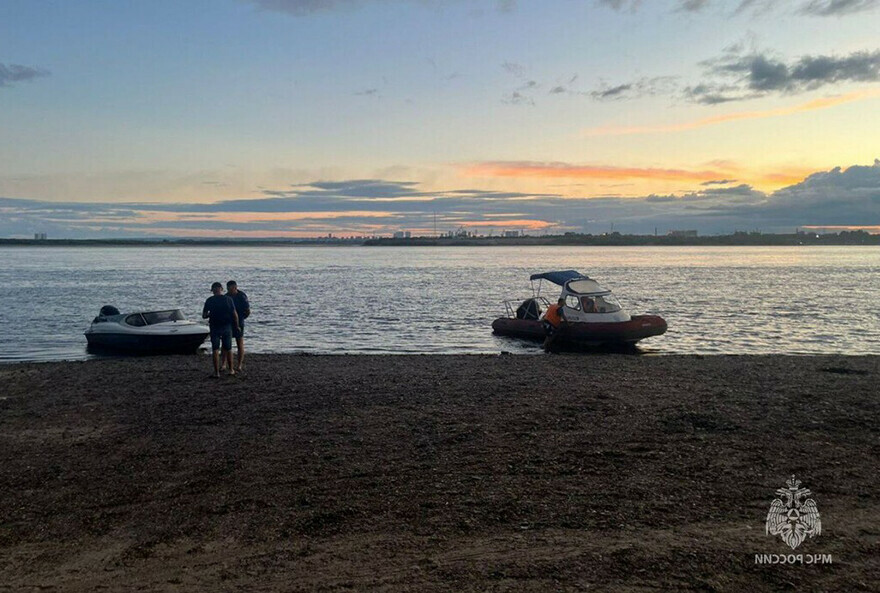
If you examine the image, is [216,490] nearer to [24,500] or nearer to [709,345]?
[24,500]

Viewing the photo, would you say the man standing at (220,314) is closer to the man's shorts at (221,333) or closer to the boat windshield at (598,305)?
the man's shorts at (221,333)

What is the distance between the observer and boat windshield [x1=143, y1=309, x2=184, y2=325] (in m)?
24.1

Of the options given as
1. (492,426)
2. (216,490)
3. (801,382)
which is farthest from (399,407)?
(801,382)

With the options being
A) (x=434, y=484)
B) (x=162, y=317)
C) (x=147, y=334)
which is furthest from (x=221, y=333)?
(x=162, y=317)

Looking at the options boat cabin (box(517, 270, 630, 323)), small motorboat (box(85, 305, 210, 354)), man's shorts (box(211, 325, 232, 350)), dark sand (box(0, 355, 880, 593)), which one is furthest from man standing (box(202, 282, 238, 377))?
boat cabin (box(517, 270, 630, 323))

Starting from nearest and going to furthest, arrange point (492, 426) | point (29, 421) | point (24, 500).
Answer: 1. point (24, 500)
2. point (492, 426)
3. point (29, 421)

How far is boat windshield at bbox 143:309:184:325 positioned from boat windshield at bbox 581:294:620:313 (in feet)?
47.9

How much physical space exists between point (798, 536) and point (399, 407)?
287 inches

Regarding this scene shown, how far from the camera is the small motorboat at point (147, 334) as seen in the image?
23.1m

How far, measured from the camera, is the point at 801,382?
14656 mm

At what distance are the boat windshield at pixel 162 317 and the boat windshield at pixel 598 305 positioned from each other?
14611mm

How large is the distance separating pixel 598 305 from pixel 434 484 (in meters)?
18.5

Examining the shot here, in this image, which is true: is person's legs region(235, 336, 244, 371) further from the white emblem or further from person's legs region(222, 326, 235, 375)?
the white emblem

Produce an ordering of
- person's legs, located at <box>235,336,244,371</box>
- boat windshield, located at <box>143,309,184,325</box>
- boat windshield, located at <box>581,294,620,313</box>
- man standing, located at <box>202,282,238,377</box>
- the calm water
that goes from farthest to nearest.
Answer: the calm water < boat windshield, located at <box>581,294,620,313</box> < boat windshield, located at <box>143,309,184,325</box> < person's legs, located at <box>235,336,244,371</box> < man standing, located at <box>202,282,238,377</box>
